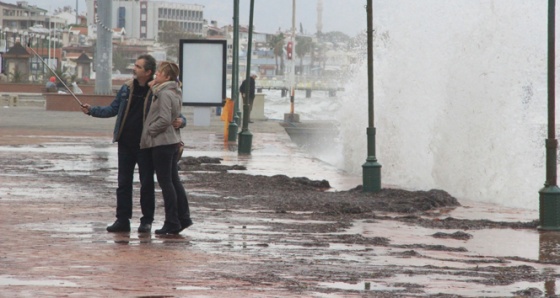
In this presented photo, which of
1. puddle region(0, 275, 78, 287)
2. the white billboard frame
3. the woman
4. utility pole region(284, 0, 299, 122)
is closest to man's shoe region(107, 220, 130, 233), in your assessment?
the woman

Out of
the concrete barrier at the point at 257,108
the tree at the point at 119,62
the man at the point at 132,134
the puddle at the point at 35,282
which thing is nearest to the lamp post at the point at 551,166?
the man at the point at 132,134

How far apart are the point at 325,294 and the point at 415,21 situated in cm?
2283

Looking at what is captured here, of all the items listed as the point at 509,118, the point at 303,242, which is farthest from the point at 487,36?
the point at 303,242

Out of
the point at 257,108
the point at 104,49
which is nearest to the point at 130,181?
the point at 104,49

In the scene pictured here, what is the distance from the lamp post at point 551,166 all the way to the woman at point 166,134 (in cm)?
405

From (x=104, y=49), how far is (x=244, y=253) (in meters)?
39.4

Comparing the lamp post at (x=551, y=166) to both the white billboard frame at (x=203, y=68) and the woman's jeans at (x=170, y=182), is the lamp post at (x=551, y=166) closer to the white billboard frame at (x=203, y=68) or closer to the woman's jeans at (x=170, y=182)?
the woman's jeans at (x=170, y=182)

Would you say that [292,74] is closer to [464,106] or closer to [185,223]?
[464,106]

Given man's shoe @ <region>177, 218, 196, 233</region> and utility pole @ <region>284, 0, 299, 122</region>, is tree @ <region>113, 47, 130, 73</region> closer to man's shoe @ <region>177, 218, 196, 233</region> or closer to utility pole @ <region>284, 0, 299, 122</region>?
utility pole @ <region>284, 0, 299, 122</region>

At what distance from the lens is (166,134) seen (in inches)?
458

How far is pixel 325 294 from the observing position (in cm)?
854

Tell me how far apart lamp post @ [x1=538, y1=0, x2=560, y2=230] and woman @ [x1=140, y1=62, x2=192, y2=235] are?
405 centimetres

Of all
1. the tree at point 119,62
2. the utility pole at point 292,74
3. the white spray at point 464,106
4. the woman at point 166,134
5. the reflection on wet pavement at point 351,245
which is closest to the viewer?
the reflection on wet pavement at point 351,245

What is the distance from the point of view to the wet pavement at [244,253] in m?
8.79
